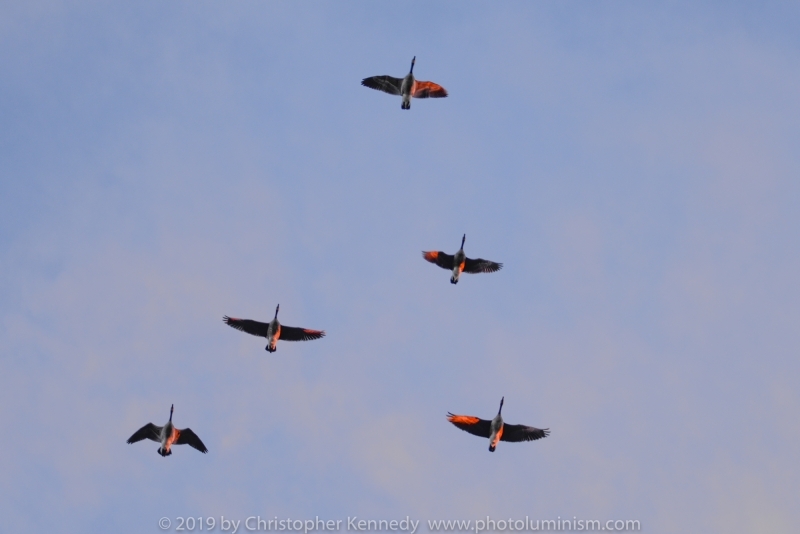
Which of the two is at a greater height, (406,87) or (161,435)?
(406,87)

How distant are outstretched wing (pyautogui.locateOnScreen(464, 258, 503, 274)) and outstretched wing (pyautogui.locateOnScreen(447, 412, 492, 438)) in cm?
1289

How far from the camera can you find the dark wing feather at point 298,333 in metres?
76.9

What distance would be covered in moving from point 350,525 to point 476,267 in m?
22.0

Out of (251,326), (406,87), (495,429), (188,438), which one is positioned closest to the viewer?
(495,429)

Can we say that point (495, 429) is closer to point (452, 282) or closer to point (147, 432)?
point (452, 282)

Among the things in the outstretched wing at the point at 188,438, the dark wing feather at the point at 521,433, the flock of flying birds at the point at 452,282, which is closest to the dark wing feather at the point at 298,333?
the flock of flying birds at the point at 452,282

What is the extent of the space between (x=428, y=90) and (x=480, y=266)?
13643 millimetres

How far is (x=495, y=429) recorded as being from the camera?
69.8 metres

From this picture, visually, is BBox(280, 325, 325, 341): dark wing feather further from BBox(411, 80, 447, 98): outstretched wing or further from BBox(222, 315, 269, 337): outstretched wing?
BBox(411, 80, 447, 98): outstretched wing

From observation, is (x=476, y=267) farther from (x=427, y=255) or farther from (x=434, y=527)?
(x=434, y=527)

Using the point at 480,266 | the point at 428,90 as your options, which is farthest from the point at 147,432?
the point at 428,90

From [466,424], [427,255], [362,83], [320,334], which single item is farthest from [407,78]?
[466,424]

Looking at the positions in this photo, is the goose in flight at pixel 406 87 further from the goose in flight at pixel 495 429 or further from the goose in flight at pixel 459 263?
the goose in flight at pixel 495 429

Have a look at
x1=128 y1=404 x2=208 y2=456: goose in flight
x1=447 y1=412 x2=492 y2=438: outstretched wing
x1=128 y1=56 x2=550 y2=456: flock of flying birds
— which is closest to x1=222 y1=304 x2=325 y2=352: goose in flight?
x1=128 y1=56 x2=550 y2=456: flock of flying birds
